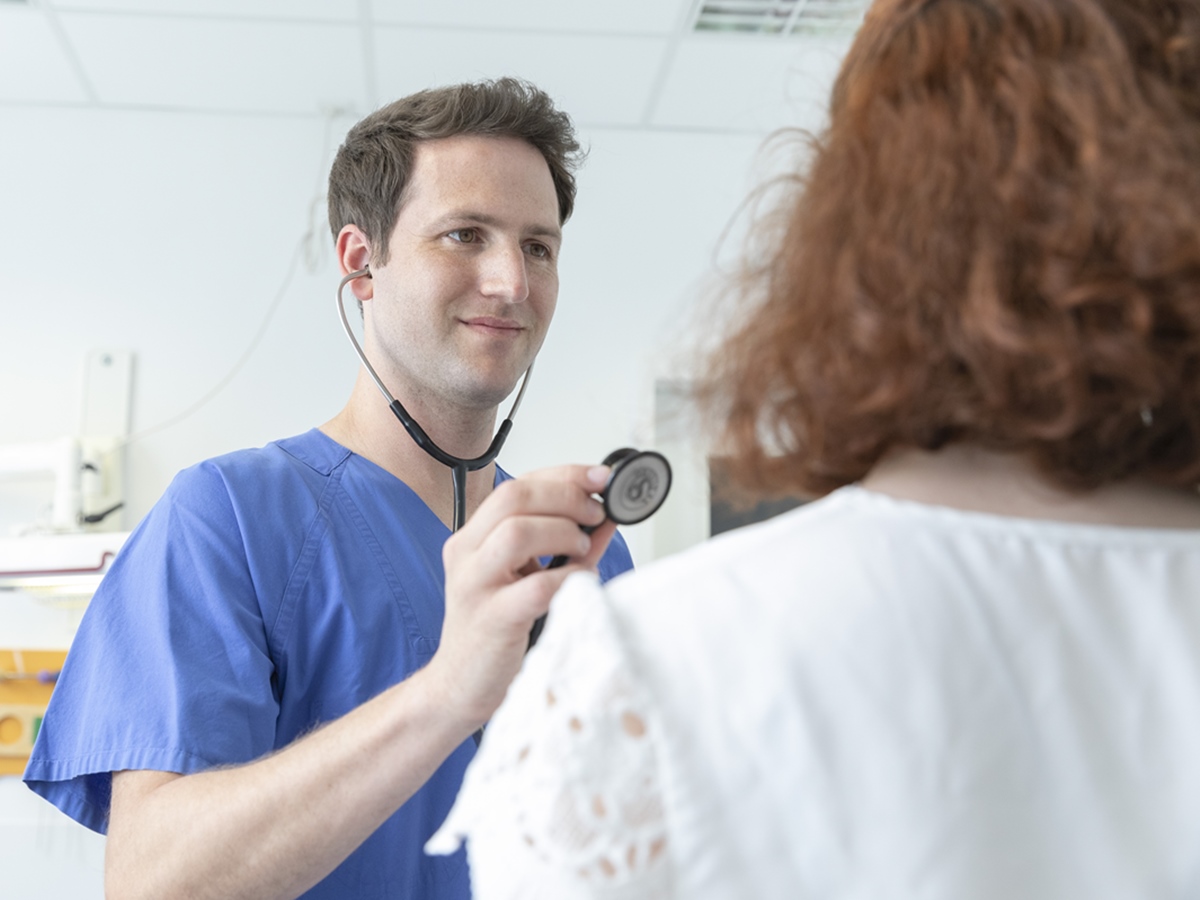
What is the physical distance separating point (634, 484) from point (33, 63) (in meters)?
2.40

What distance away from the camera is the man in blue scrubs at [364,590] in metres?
0.74

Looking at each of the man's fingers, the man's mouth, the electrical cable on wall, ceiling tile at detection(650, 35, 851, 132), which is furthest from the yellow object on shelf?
the man's fingers

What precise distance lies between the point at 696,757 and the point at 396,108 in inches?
43.9

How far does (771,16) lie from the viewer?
2.41 meters

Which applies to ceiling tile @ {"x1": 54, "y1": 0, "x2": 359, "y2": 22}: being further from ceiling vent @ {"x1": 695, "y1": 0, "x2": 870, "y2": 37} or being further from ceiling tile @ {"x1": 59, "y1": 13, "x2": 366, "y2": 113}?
ceiling vent @ {"x1": 695, "y1": 0, "x2": 870, "y2": 37}

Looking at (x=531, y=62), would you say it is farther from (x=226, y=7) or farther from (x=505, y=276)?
(x=505, y=276)

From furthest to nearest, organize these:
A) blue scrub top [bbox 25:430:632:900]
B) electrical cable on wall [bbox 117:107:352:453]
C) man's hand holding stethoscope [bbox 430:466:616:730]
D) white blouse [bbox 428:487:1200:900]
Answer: electrical cable on wall [bbox 117:107:352:453] < blue scrub top [bbox 25:430:632:900] < man's hand holding stethoscope [bbox 430:466:616:730] < white blouse [bbox 428:487:1200:900]

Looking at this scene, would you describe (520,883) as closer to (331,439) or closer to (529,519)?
(529,519)

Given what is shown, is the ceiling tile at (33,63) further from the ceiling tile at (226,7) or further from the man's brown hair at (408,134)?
the man's brown hair at (408,134)

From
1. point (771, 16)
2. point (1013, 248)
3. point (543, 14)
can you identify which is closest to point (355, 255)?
point (1013, 248)

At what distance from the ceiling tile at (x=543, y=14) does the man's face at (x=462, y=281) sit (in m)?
1.16

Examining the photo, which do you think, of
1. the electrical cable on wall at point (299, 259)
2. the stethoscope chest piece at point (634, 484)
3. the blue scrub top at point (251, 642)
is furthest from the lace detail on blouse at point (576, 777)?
the electrical cable on wall at point (299, 259)

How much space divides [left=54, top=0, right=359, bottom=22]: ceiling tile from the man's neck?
138cm

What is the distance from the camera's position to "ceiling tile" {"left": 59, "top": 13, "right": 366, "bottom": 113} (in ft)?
7.75
